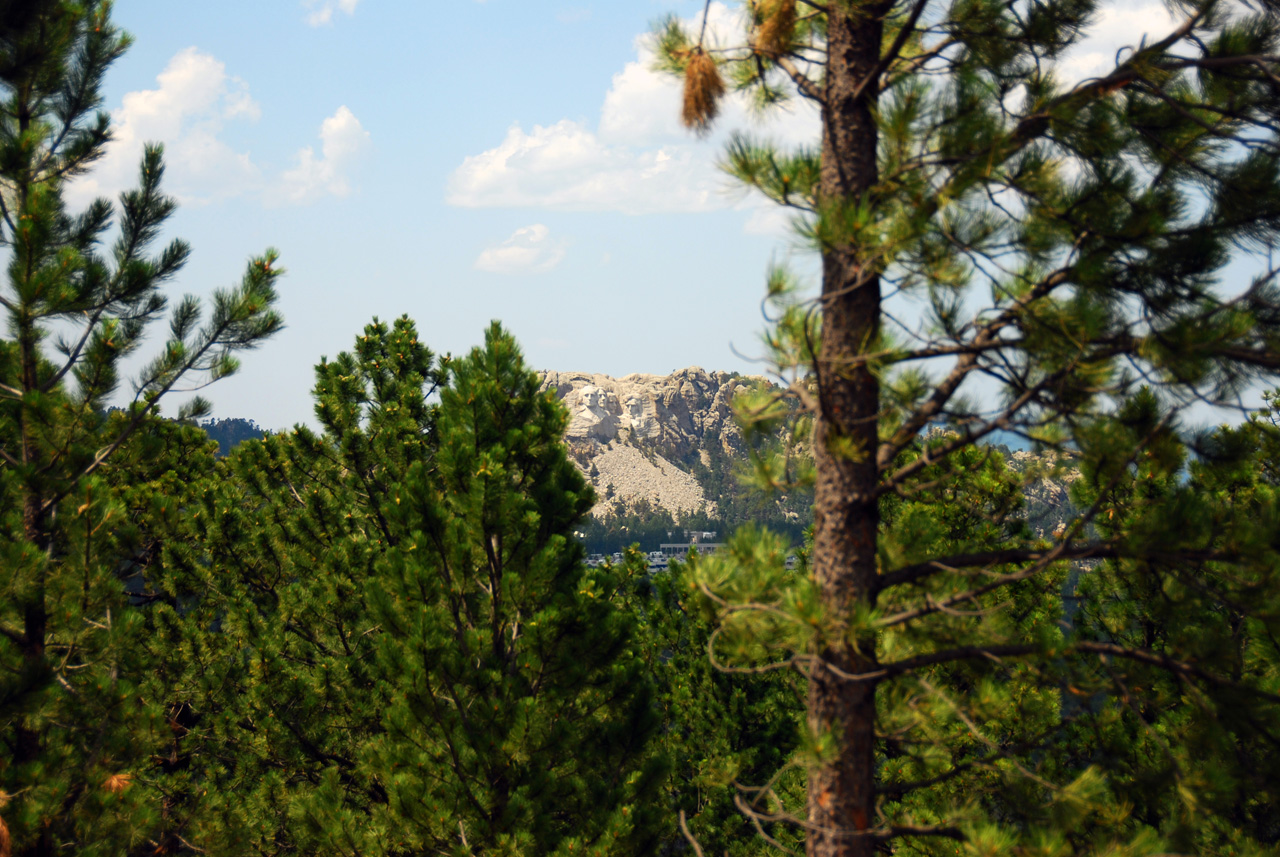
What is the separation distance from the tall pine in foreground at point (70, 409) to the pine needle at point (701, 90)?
4137mm

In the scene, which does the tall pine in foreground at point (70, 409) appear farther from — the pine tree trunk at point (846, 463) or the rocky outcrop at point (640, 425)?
the rocky outcrop at point (640, 425)

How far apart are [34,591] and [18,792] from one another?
4.33ft

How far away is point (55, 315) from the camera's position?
5.89 meters

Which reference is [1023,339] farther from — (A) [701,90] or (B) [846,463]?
(A) [701,90]

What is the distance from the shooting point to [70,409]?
19.5 feet

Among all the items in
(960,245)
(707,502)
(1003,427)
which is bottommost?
(1003,427)

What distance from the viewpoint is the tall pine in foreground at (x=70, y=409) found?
5715 mm

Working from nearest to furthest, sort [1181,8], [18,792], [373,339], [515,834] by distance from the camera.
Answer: [1181,8] → [18,792] → [515,834] → [373,339]

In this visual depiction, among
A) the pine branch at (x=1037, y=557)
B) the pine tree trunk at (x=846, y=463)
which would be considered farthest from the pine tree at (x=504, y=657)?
the pine branch at (x=1037, y=557)

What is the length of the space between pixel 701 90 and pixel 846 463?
180 centimetres

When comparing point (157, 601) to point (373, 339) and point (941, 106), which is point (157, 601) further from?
point (941, 106)

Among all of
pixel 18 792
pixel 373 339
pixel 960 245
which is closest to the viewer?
pixel 960 245

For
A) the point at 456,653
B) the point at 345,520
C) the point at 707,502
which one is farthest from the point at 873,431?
the point at 707,502

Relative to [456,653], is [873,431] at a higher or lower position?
higher
